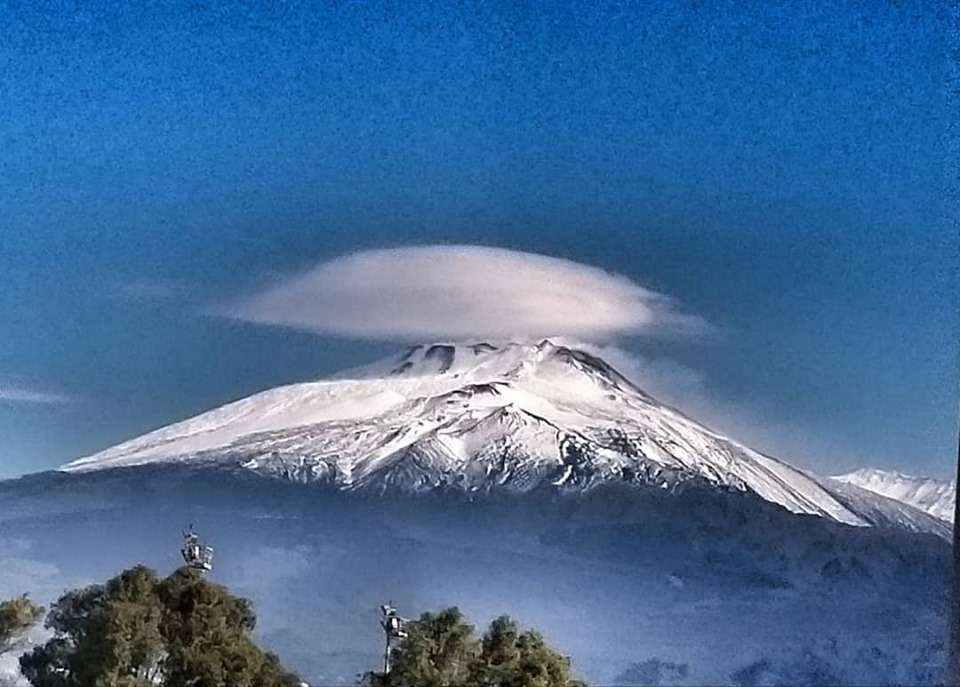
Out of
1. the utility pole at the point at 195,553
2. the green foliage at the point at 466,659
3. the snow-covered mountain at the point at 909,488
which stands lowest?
the green foliage at the point at 466,659

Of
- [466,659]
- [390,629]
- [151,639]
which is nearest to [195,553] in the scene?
[151,639]

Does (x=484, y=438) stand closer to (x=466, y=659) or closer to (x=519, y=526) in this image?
(x=519, y=526)

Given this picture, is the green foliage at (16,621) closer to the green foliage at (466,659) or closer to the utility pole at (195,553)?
the utility pole at (195,553)

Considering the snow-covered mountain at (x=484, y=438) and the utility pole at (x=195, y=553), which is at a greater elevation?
the snow-covered mountain at (x=484, y=438)

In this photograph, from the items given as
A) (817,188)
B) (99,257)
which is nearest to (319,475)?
(99,257)

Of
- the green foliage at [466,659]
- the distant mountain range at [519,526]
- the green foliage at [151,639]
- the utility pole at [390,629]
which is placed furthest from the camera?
the distant mountain range at [519,526]

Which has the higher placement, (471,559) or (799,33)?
(799,33)

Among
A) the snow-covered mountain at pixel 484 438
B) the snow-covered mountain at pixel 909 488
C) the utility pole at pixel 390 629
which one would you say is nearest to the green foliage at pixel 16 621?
the snow-covered mountain at pixel 484 438

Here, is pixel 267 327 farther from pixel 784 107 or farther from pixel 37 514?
pixel 784 107
